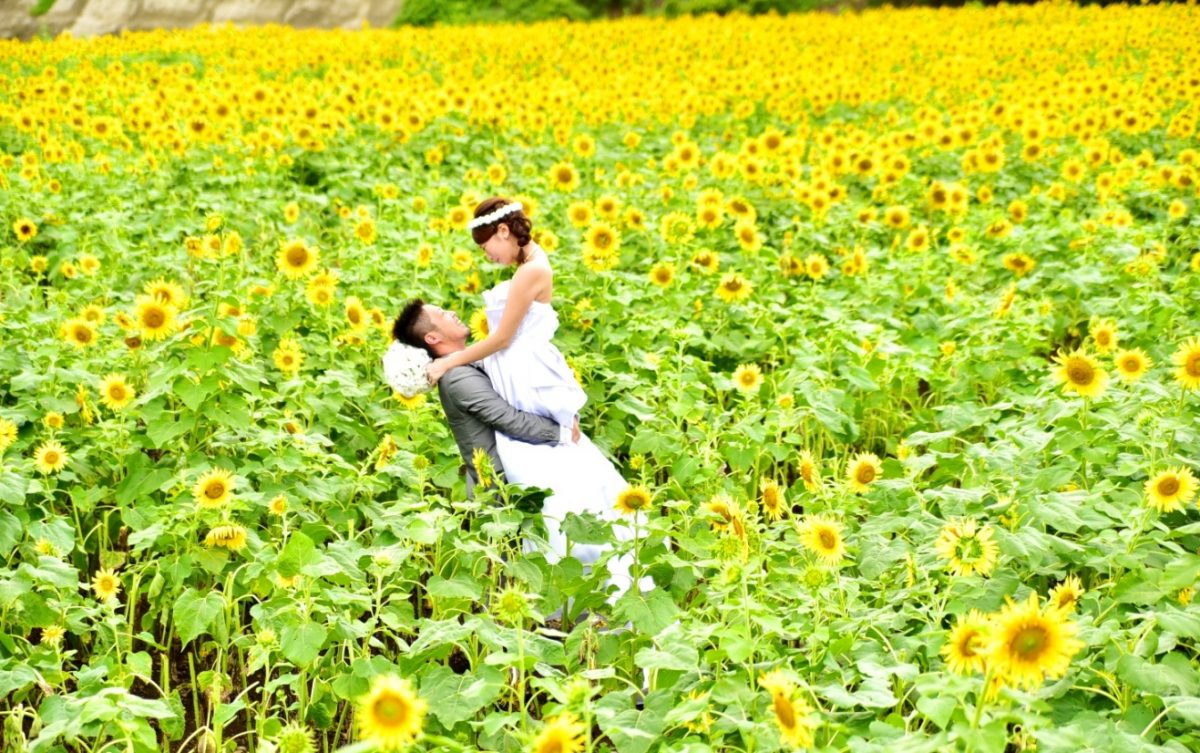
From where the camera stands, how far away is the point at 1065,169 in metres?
7.19

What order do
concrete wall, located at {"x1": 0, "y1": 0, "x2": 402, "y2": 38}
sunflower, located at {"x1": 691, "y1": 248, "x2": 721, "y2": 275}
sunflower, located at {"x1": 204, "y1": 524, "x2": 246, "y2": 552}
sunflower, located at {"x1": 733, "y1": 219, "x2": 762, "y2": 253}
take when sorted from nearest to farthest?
sunflower, located at {"x1": 204, "y1": 524, "x2": 246, "y2": 552} < sunflower, located at {"x1": 691, "y1": 248, "x2": 721, "y2": 275} < sunflower, located at {"x1": 733, "y1": 219, "x2": 762, "y2": 253} < concrete wall, located at {"x1": 0, "y1": 0, "x2": 402, "y2": 38}

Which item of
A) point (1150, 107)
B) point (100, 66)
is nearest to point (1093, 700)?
point (1150, 107)

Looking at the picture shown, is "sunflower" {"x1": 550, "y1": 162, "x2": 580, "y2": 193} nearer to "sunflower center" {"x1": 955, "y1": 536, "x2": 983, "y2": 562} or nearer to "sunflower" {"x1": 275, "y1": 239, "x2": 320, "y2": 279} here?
"sunflower" {"x1": 275, "y1": 239, "x2": 320, "y2": 279}

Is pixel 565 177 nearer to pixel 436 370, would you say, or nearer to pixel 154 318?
pixel 436 370

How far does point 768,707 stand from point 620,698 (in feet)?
1.06

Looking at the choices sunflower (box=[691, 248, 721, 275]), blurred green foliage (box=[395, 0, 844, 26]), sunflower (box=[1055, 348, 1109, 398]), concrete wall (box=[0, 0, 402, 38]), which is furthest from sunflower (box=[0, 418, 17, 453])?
blurred green foliage (box=[395, 0, 844, 26])

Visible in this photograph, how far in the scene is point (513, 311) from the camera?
143 inches

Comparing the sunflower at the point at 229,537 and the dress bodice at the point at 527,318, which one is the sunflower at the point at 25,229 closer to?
the dress bodice at the point at 527,318

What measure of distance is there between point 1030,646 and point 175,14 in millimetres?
22817

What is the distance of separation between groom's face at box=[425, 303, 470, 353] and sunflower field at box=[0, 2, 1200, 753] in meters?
0.34

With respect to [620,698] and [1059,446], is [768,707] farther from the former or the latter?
[1059,446]

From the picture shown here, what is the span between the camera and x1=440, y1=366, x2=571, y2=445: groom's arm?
358 centimetres

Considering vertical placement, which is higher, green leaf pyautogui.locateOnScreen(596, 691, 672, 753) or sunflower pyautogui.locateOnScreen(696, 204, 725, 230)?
sunflower pyautogui.locateOnScreen(696, 204, 725, 230)

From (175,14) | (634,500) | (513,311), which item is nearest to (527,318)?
(513,311)
